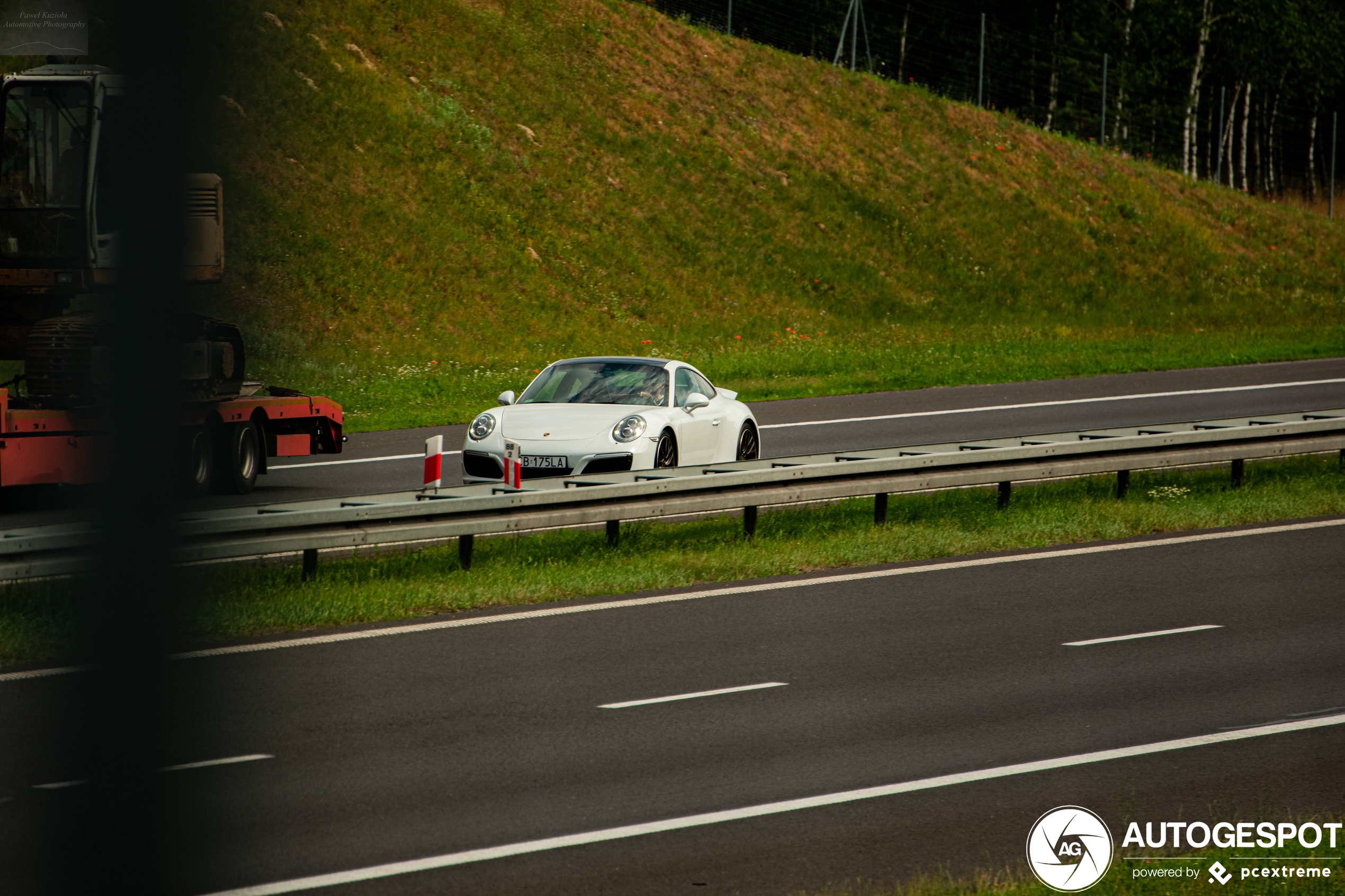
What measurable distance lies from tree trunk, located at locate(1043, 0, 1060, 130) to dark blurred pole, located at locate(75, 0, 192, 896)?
55.3 m

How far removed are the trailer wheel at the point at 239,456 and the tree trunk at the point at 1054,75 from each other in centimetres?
4397

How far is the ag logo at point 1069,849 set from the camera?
4980 millimetres

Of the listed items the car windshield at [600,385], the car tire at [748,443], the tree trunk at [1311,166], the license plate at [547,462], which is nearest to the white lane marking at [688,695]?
the license plate at [547,462]

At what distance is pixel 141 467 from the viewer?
1908mm

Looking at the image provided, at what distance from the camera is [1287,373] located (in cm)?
2819

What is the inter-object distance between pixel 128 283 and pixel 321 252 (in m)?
28.9

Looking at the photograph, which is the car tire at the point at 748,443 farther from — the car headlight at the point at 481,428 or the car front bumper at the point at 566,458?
the car headlight at the point at 481,428

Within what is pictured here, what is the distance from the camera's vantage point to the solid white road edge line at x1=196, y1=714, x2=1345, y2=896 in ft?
16.1

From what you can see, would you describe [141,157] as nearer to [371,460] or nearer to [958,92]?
[371,460]

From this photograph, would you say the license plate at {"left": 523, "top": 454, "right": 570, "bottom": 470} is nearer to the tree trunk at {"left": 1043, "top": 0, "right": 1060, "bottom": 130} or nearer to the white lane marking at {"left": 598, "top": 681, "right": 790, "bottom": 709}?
the white lane marking at {"left": 598, "top": 681, "right": 790, "bottom": 709}

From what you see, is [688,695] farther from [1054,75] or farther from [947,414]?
[1054,75]

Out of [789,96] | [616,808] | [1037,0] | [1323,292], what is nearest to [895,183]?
[789,96]

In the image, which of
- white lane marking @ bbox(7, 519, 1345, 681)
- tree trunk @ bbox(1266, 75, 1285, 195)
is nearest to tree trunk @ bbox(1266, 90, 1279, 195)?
tree trunk @ bbox(1266, 75, 1285, 195)

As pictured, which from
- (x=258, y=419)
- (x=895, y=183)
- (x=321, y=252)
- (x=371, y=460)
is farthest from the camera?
(x=895, y=183)
